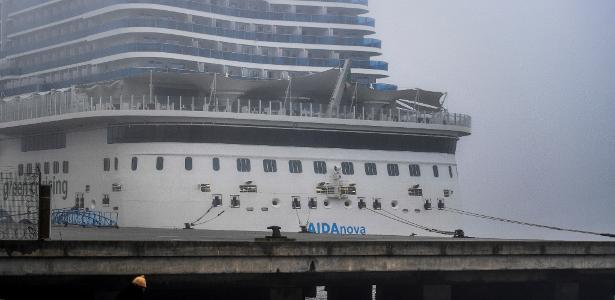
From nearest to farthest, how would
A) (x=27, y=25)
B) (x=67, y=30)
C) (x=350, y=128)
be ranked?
(x=350, y=128)
(x=67, y=30)
(x=27, y=25)

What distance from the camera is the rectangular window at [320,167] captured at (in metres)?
49.6

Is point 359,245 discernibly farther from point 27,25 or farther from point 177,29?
point 27,25

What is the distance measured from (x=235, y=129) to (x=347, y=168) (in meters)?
5.14

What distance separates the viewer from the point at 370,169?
50781 mm

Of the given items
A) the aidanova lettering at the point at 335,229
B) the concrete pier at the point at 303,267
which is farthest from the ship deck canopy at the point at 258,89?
the concrete pier at the point at 303,267

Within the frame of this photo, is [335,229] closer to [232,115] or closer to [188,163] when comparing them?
[232,115]

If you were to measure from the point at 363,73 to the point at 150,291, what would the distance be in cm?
3394

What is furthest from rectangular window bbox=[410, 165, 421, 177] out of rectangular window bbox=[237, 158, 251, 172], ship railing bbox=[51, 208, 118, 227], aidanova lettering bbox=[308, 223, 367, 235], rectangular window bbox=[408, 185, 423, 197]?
ship railing bbox=[51, 208, 118, 227]

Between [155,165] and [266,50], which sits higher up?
[266,50]

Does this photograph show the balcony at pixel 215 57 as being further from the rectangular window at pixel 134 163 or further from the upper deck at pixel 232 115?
the rectangular window at pixel 134 163

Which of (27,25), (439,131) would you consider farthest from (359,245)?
(27,25)

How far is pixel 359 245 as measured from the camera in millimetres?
27641

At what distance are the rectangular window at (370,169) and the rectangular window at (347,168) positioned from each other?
2.23 feet

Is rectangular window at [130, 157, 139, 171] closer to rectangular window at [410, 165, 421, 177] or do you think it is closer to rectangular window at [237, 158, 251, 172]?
rectangular window at [237, 158, 251, 172]
